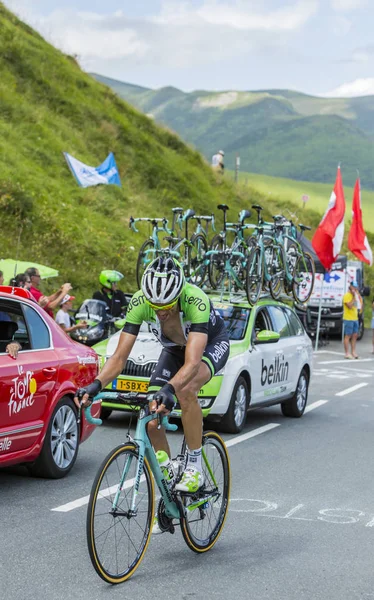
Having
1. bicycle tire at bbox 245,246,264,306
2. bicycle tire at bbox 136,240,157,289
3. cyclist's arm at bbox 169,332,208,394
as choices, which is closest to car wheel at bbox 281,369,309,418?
bicycle tire at bbox 245,246,264,306

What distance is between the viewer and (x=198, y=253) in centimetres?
1648

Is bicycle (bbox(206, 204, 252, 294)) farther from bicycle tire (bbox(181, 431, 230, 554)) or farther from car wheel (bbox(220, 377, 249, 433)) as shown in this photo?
bicycle tire (bbox(181, 431, 230, 554))

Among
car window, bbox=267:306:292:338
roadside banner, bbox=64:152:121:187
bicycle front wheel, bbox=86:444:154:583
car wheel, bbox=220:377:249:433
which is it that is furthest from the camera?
roadside banner, bbox=64:152:121:187

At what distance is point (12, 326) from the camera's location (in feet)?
28.2

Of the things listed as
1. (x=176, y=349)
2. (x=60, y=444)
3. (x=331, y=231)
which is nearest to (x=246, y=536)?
(x=176, y=349)

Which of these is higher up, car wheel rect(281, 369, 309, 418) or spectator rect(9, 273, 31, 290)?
spectator rect(9, 273, 31, 290)

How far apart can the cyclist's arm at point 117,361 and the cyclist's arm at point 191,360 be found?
1.07ft

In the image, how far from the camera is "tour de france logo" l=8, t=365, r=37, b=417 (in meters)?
8.12

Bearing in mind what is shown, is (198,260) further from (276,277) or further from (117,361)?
(117,361)

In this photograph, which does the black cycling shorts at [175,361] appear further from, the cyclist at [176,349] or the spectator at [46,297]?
the spectator at [46,297]

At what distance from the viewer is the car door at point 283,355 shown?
13922 millimetres

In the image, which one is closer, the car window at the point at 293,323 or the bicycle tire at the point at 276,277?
the car window at the point at 293,323

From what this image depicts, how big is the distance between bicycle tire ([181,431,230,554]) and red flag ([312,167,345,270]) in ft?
63.6

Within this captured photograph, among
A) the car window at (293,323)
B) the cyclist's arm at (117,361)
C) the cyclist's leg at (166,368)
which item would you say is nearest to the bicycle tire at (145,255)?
the car window at (293,323)
